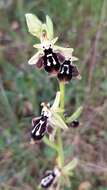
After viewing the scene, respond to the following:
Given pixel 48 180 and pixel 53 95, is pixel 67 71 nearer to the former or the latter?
pixel 48 180

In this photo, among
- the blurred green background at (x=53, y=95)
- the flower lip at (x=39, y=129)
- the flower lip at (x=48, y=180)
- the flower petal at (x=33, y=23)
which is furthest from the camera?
the blurred green background at (x=53, y=95)

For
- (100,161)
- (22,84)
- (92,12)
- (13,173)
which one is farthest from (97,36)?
(13,173)

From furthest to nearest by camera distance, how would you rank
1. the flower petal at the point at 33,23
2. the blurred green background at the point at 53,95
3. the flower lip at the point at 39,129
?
the blurred green background at the point at 53,95 < the flower lip at the point at 39,129 < the flower petal at the point at 33,23

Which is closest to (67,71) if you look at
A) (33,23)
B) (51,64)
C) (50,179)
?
(51,64)

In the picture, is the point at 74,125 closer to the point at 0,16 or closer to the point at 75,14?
the point at 75,14

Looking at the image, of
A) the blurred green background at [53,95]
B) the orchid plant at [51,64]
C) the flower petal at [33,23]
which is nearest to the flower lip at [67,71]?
the orchid plant at [51,64]

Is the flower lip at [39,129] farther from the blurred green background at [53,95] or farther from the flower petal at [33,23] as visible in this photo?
the blurred green background at [53,95]

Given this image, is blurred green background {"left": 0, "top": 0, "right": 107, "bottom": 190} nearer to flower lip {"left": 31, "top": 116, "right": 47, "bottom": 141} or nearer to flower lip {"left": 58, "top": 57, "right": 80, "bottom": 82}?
flower lip {"left": 31, "top": 116, "right": 47, "bottom": 141}
